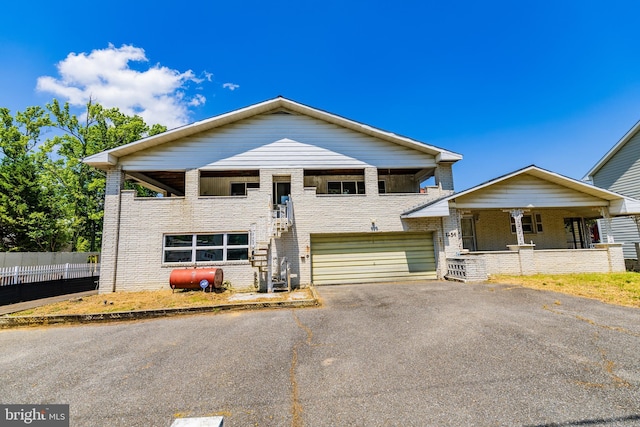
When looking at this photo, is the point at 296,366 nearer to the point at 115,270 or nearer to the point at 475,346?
the point at 475,346

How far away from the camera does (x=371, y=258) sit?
13.3m

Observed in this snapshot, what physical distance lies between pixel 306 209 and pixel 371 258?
12.7 feet

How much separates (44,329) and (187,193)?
682cm

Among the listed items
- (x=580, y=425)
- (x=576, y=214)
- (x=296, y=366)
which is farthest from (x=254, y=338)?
(x=576, y=214)

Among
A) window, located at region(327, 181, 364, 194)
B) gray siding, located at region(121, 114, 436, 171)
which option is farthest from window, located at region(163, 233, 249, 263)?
window, located at region(327, 181, 364, 194)

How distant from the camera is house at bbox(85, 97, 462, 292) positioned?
40.0 ft

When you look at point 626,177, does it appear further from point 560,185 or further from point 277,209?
point 277,209

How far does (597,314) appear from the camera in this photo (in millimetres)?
6523

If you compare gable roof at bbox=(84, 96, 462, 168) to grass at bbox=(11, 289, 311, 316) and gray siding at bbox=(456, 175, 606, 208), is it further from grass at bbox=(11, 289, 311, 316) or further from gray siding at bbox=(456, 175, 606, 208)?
grass at bbox=(11, 289, 311, 316)

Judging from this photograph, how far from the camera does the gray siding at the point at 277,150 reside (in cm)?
1298

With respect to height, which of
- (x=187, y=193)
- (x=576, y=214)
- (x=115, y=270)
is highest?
(x=187, y=193)

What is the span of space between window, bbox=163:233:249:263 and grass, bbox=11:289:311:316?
1.59 metres

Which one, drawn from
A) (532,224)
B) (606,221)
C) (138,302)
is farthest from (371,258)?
(606,221)

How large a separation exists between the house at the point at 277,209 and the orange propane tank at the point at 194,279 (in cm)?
117
